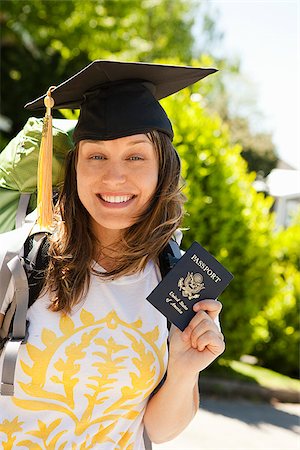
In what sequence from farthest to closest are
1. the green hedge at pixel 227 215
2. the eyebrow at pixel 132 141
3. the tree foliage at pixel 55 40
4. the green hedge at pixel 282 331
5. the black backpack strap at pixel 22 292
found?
the tree foliage at pixel 55 40 → the green hedge at pixel 282 331 → the green hedge at pixel 227 215 → the eyebrow at pixel 132 141 → the black backpack strap at pixel 22 292

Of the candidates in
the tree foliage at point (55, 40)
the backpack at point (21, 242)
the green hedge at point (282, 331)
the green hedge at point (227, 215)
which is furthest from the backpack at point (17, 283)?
the tree foliage at point (55, 40)

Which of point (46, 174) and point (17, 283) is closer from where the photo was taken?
point (17, 283)

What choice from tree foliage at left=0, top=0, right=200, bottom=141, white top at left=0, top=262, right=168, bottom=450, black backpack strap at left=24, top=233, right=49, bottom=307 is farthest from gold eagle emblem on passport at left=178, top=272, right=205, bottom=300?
tree foliage at left=0, top=0, right=200, bottom=141

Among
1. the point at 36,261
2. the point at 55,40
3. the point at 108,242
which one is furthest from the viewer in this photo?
Answer: the point at 55,40

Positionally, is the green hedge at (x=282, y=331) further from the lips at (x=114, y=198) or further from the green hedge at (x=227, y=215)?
the lips at (x=114, y=198)

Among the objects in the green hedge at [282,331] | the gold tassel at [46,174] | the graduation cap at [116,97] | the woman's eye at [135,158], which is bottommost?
the green hedge at [282,331]

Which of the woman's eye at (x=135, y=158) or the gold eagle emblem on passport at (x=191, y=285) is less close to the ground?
the woman's eye at (x=135, y=158)

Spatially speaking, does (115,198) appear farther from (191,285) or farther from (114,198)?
(191,285)

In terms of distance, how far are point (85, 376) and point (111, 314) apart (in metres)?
0.19

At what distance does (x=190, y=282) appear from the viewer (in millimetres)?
1915

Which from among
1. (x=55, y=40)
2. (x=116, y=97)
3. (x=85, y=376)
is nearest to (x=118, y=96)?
(x=116, y=97)

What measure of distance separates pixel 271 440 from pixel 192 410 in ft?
13.3

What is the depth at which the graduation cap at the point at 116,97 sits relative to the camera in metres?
2.01

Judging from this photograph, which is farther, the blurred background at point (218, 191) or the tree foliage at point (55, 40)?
the tree foliage at point (55, 40)
